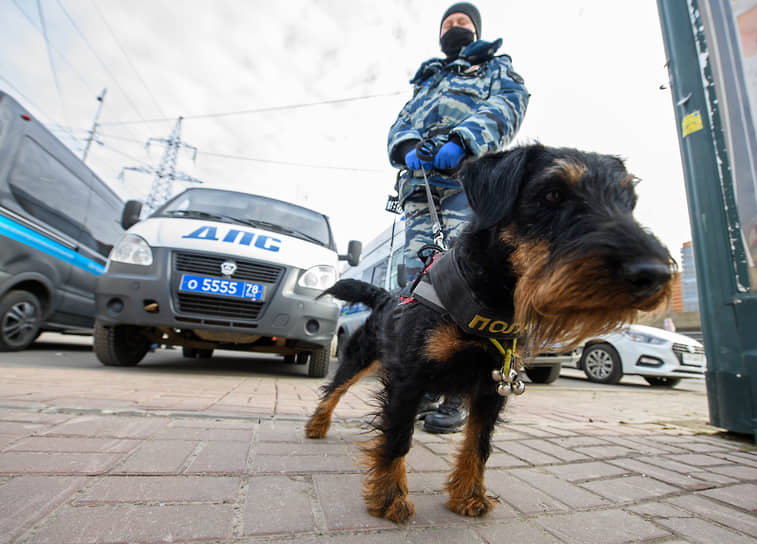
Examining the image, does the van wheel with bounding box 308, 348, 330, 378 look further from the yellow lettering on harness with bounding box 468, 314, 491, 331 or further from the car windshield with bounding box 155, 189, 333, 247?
the yellow lettering on harness with bounding box 468, 314, 491, 331

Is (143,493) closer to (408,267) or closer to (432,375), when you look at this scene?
(432,375)

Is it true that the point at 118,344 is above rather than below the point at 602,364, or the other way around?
below

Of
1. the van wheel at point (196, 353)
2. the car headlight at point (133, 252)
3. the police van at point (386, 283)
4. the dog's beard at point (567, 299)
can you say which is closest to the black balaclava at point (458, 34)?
the police van at point (386, 283)

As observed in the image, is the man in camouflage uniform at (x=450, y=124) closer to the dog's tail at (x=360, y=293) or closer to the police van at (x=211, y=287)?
the dog's tail at (x=360, y=293)

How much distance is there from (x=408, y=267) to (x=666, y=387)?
8376 millimetres

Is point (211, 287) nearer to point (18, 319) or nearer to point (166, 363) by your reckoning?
point (166, 363)

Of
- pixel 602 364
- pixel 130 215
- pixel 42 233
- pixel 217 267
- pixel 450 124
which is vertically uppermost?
pixel 450 124

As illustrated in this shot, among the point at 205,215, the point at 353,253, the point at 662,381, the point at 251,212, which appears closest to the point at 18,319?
the point at 205,215

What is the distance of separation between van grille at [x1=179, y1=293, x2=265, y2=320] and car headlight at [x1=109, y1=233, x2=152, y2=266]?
0.57m

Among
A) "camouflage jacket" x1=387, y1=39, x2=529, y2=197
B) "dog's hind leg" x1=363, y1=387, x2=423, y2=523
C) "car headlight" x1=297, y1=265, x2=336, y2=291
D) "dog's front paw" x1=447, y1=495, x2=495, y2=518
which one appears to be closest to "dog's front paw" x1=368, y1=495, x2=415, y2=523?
"dog's hind leg" x1=363, y1=387, x2=423, y2=523

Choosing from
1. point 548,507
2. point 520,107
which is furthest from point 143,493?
point 520,107

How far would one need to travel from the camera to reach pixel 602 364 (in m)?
8.41

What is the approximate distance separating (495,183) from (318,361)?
4083 millimetres

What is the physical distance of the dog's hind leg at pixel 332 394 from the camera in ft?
7.34
